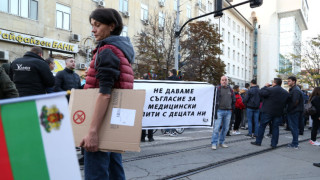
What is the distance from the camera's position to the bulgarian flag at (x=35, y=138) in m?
1.33

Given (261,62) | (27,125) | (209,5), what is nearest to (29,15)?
(27,125)

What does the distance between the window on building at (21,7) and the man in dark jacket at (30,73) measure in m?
12.9

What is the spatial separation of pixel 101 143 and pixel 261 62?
69.1 m

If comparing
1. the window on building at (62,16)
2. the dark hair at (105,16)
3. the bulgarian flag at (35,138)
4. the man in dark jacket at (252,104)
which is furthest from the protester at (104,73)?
the window on building at (62,16)

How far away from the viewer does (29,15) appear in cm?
1722

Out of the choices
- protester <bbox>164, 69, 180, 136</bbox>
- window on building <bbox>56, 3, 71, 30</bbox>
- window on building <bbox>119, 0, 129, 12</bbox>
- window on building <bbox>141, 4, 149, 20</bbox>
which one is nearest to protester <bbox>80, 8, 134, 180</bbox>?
protester <bbox>164, 69, 180, 136</bbox>

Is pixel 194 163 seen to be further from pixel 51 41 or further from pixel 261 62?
pixel 261 62

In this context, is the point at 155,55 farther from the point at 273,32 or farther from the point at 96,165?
the point at 273,32

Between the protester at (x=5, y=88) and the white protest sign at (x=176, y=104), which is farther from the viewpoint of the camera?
the white protest sign at (x=176, y=104)

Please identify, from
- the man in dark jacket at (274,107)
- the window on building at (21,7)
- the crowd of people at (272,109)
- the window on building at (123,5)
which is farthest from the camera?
the window on building at (123,5)

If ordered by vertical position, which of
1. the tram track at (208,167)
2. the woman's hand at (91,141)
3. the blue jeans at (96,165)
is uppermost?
the woman's hand at (91,141)

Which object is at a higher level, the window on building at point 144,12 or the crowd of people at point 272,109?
the window on building at point 144,12

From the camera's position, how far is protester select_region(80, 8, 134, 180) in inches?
88.4

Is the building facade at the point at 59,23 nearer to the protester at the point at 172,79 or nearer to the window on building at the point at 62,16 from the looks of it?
the window on building at the point at 62,16
